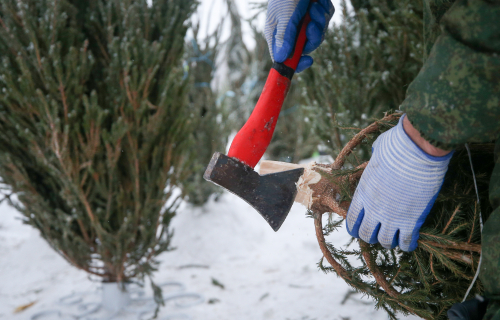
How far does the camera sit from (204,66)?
5.39 metres

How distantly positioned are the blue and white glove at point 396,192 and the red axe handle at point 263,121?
513 mm

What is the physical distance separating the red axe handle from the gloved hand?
0.25ft

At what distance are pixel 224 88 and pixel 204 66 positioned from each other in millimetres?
1028

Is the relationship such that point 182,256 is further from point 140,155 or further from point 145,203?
point 140,155

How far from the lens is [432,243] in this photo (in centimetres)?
120

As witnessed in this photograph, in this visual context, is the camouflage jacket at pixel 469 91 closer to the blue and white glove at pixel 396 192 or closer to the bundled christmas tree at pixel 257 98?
the blue and white glove at pixel 396 192

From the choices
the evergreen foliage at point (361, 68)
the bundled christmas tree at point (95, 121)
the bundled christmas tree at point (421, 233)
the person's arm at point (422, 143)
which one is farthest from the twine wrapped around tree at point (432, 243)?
the bundled christmas tree at point (95, 121)

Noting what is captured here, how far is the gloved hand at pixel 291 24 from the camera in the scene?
5.55 ft

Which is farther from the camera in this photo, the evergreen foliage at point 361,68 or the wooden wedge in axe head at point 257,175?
the evergreen foliage at point 361,68

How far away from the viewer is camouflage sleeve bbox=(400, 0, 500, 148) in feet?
3.02

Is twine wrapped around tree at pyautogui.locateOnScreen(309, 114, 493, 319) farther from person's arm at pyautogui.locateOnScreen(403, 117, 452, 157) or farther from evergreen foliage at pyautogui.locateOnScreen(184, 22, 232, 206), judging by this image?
evergreen foliage at pyautogui.locateOnScreen(184, 22, 232, 206)

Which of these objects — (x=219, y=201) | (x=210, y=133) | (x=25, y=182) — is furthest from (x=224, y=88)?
(x=25, y=182)

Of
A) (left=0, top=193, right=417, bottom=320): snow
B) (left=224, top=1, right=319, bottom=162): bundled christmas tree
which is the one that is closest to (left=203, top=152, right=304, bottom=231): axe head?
(left=0, top=193, right=417, bottom=320): snow

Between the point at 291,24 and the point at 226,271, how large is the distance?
3.19 m
